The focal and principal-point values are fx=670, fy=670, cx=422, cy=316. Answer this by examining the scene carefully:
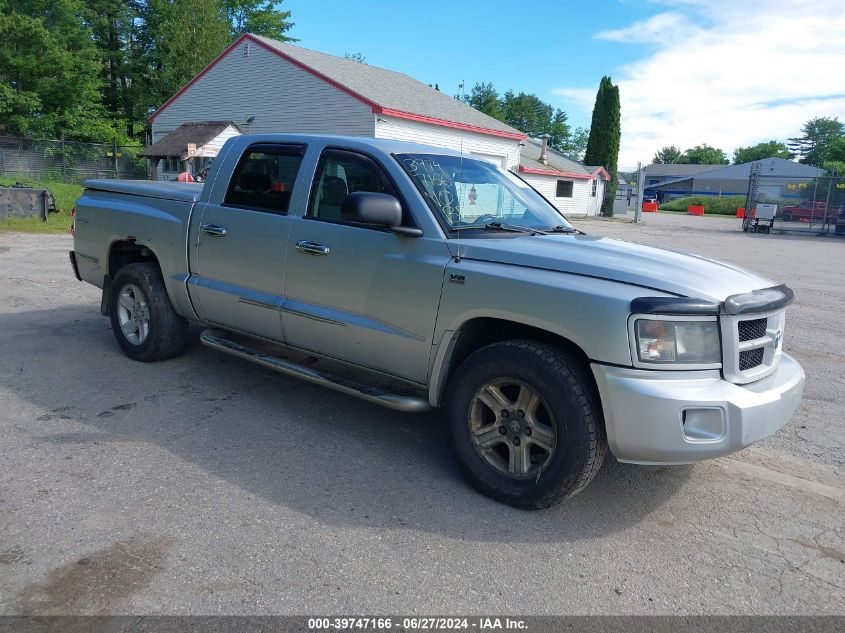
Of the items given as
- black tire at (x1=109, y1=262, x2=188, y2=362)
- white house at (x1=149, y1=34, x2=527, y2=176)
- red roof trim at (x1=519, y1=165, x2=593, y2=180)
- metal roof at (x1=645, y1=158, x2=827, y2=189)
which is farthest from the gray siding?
metal roof at (x1=645, y1=158, x2=827, y2=189)

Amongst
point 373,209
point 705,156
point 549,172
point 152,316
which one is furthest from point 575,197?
point 705,156

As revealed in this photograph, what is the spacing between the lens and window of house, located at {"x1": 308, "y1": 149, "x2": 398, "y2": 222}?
170 inches

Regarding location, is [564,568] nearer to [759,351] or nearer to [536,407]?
[536,407]

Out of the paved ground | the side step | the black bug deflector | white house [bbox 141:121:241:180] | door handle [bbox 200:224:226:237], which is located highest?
white house [bbox 141:121:241:180]

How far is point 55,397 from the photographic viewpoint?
496 cm

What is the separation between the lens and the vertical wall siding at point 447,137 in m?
24.7

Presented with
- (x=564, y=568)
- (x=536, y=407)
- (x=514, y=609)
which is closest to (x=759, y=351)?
(x=536, y=407)

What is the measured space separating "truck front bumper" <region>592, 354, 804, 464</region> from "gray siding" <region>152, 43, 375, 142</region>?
71.8ft

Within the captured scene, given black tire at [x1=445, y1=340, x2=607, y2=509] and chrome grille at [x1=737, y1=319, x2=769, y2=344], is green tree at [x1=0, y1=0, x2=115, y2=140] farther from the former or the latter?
chrome grille at [x1=737, y1=319, x2=769, y2=344]

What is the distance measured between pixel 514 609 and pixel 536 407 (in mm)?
1062

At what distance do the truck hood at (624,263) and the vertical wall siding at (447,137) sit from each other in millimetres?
17976

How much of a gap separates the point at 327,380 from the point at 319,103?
23.3m

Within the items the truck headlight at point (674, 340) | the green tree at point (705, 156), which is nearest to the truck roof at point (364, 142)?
the truck headlight at point (674, 340)

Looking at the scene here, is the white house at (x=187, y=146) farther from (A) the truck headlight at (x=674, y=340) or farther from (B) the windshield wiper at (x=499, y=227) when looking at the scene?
(A) the truck headlight at (x=674, y=340)
